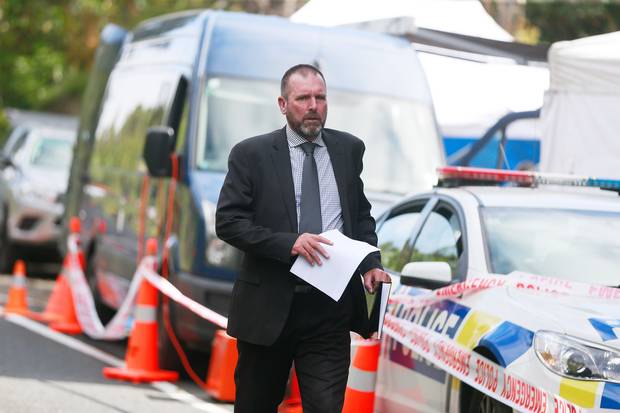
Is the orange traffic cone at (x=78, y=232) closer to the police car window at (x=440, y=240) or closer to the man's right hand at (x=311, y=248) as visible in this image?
the police car window at (x=440, y=240)

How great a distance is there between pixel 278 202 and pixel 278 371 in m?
0.67

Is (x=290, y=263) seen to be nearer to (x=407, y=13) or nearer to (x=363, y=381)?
(x=363, y=381)

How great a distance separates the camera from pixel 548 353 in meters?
5.98

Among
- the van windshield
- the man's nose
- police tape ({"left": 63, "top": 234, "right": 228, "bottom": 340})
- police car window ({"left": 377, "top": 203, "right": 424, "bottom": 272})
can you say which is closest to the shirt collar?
the man's nose

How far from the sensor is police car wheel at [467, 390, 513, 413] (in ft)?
20.7

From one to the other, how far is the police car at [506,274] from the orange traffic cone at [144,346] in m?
2.55

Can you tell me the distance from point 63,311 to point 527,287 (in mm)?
7750

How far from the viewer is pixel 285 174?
226 inches

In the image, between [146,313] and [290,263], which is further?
[146,313]

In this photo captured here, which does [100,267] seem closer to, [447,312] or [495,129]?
[495,129]

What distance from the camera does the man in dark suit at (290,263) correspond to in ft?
18.6

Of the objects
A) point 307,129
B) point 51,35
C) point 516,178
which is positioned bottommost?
point 516,178

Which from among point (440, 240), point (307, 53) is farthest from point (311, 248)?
point (307, 53)

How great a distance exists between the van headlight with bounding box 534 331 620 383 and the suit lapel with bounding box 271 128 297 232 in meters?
1.17
